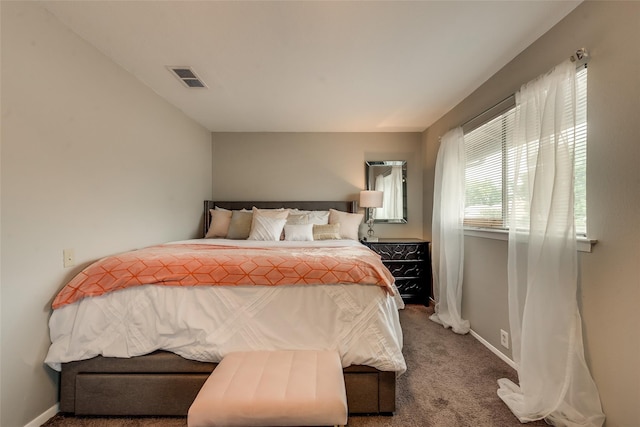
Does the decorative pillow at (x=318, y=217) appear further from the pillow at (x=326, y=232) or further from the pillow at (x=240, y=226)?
the pillow at (x=240, y=226)

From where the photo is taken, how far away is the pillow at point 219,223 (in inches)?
138

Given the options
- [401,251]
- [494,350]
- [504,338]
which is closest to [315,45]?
[401,251]

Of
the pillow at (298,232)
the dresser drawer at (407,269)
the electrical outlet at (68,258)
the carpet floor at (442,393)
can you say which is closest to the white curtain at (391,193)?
the dresser drawer at (407,269)

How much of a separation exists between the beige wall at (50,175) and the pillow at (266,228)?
3.63ft

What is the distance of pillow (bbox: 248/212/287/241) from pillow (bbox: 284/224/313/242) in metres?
0.09

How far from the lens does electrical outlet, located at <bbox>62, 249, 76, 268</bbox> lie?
5.61ft

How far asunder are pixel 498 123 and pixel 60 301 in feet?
11.1

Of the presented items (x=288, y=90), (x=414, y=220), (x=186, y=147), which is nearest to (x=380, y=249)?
(x=414, y=220)

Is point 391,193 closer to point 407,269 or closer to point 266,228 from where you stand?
point 407,269

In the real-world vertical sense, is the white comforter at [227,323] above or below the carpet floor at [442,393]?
above

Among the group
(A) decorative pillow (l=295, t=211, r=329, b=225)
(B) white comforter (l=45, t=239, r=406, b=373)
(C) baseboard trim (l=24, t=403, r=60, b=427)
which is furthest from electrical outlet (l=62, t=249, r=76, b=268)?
(A) decorative pillow (l=295, t=211, r=329, b=225)

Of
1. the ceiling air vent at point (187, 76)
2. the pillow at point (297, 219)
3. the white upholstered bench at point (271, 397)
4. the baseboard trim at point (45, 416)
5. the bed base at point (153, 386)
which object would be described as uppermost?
the ceiling air vent at point (187, 76)

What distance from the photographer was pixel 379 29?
1777 mm

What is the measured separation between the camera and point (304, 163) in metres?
3.99
